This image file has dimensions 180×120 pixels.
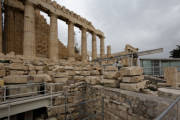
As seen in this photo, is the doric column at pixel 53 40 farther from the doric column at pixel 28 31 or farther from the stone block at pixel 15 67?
the stone block at pixel 15 67

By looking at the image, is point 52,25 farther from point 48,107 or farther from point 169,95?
point 169,95

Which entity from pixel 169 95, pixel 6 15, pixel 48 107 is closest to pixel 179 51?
pixel 169 95

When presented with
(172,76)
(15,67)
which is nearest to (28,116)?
(15,67)

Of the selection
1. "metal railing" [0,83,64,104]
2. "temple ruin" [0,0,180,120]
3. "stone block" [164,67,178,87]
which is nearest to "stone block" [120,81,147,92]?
"temple ruin" [0,0,180,120]

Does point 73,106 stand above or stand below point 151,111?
below

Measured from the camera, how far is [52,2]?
36.3ft

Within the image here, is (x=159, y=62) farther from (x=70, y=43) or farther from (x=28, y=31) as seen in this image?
(x=28, y=31)

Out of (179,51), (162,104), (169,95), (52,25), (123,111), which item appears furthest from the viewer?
(179,51)

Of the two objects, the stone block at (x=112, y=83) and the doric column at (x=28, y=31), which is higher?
the doric column at (x=28, y=31)

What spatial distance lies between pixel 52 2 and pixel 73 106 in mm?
12520

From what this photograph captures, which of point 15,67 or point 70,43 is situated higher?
point 70,43

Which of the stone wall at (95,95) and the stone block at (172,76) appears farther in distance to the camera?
the stone block at (172,76)

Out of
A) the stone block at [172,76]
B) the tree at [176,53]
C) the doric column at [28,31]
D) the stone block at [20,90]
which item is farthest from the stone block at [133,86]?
the tree at [176,53]

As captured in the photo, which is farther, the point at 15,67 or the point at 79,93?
the point at 15,67
